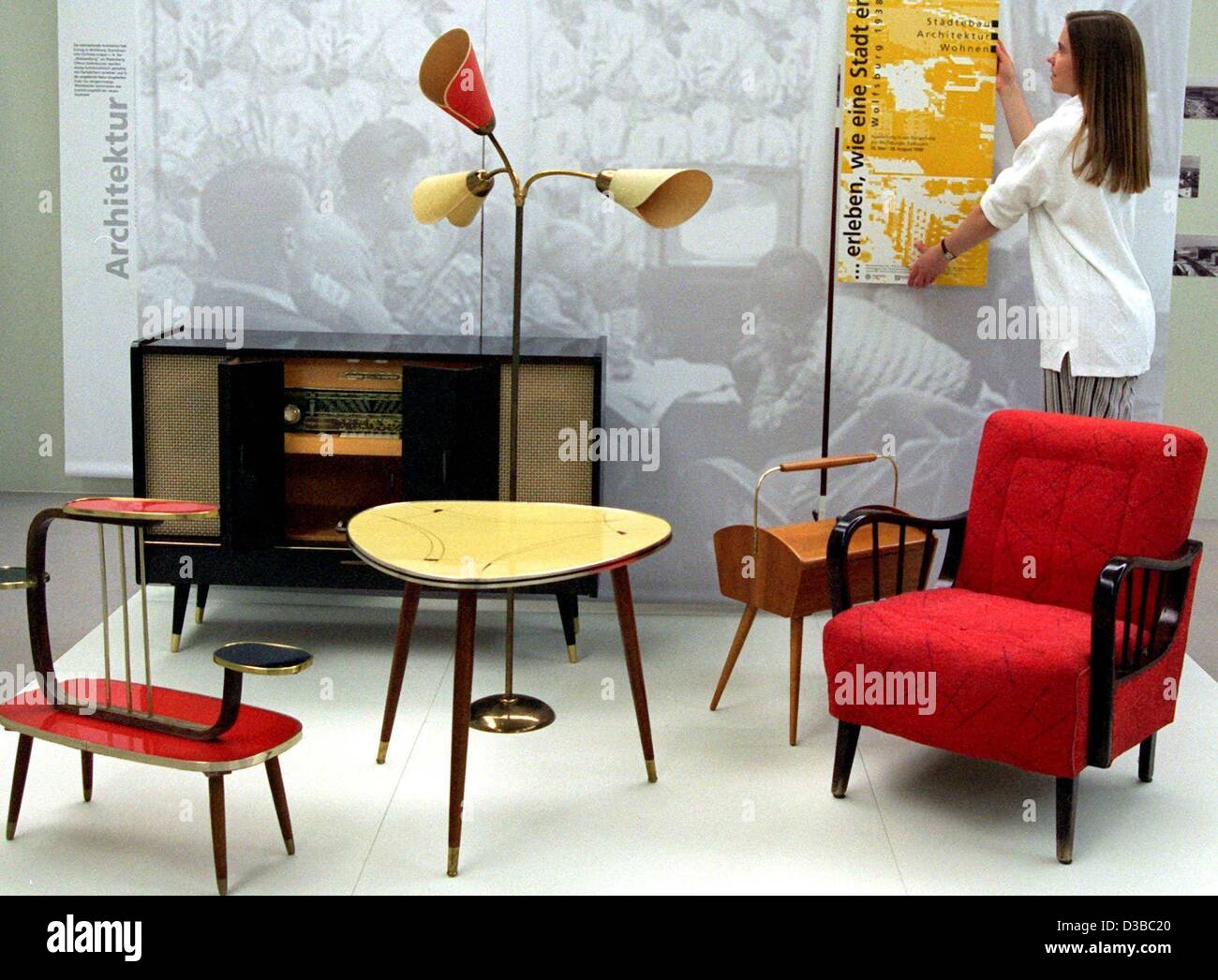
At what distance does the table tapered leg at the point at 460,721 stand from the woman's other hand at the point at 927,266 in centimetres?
243

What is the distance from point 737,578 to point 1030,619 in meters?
0.90

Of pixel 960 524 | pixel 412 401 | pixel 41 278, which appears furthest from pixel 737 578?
pixel 41 278

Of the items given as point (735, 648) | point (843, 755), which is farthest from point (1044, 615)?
point (735, 648)

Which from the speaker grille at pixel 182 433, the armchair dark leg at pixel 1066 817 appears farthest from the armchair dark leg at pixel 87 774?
the armchair dark leg at pixel 1066 817

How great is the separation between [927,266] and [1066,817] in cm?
225

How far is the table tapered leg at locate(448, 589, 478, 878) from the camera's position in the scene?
324 cm

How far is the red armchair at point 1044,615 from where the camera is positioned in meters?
3.34

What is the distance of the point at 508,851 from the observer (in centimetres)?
338

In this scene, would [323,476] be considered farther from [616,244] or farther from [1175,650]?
[1175,650]

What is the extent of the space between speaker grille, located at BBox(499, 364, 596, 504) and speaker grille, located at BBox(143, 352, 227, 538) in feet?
3.05

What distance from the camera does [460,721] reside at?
325 centimetres

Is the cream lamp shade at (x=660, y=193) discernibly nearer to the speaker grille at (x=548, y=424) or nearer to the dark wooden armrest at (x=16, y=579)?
the speaker grille at (x=548, y=424)
